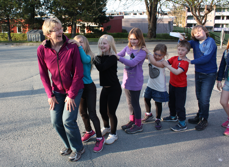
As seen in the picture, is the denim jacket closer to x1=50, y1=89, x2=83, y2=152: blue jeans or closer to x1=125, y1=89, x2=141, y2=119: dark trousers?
x1=125, y1=89, x2=141, y2=119: dark trousers

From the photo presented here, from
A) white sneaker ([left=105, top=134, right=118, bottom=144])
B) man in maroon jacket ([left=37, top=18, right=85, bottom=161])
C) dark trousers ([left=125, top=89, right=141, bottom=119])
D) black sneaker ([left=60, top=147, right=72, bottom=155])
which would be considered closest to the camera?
man in maroon jacket ([left=37, top=18, right=85, bottom=161])

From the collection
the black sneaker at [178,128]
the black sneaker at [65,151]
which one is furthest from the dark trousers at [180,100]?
the black sneaker at [65,151]

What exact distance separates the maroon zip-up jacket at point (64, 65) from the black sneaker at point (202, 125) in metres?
2.26

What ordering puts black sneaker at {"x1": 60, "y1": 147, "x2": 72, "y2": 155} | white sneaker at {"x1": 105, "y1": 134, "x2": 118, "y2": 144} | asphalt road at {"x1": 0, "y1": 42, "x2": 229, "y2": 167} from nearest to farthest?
asphalt road at {"x1": 0, "y1": 42, "x2": 229, "y2": 167}, black sneaker at {"x1": 60, "y1": 147, "x2": 72, "y2": 155}, white sneaker at {"x1": 105, "y1": 134, "x2": 118, "y2": 144}

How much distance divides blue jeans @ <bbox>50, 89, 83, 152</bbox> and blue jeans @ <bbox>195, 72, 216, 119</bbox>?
217 cm

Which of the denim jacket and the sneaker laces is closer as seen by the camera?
the denim jacket

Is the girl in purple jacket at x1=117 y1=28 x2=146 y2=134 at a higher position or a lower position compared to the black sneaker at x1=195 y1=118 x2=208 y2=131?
higher

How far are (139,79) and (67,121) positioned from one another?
1338 millimetres

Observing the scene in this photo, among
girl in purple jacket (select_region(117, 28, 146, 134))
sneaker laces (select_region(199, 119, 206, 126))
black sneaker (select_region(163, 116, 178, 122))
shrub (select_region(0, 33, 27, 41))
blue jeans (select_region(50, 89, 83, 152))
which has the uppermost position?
shrub (select_region(0, 33, 27, 41))

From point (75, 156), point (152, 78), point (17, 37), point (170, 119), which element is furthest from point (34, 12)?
point (75, 156)

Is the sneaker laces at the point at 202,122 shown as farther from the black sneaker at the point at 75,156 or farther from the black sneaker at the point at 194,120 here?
the black sneaker at the point at 75,156

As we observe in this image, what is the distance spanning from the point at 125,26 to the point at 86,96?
3949 centimetres

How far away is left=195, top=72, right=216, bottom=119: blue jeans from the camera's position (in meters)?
3.35

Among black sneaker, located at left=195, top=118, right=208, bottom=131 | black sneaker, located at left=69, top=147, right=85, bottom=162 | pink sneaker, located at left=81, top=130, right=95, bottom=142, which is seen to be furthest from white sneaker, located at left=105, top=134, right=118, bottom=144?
black sneaker, located at left=195, top=118, right=208, bottom=131
